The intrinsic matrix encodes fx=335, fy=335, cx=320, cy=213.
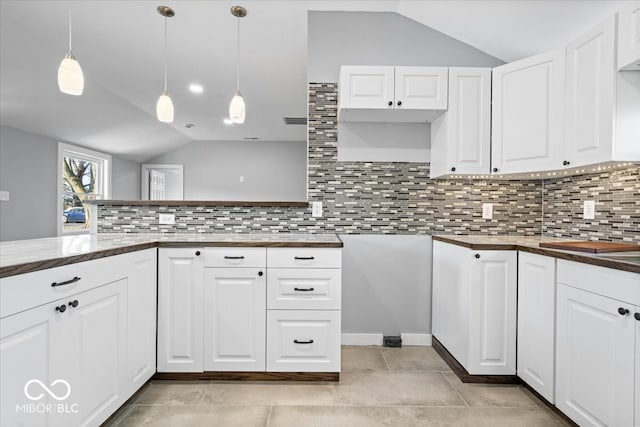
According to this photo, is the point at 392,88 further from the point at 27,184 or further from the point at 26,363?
the point at 27,184

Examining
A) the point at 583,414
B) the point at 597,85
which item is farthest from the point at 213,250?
the point at 597,85

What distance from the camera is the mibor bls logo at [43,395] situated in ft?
3.51

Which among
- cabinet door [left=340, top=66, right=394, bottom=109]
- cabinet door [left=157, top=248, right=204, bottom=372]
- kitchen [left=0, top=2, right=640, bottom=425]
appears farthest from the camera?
cabinet door [left=340, top=66, right=394, bottom=109]

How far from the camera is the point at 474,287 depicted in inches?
78.5

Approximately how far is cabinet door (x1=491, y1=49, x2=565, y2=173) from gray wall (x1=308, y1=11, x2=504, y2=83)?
0.50 meters

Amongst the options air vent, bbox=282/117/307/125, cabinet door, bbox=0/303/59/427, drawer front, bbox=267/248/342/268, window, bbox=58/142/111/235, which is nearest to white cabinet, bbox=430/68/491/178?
drawer front, bbox=267/248/342/268

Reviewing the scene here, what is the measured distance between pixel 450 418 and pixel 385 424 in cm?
34

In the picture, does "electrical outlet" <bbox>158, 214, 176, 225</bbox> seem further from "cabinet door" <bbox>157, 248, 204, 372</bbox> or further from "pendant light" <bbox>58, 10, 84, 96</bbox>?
"pendant light" <bbox>58, 10, 84, 96</bbox>

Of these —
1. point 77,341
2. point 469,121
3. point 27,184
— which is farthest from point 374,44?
point 27,184

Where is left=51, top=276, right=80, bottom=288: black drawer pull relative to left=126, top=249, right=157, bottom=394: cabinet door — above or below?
above

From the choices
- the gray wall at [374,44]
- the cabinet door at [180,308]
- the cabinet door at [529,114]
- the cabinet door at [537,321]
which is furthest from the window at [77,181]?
the cabinet door at [537,321]

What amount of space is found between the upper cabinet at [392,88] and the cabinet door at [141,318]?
159cm

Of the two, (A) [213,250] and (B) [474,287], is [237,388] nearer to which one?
(A) [213,250]

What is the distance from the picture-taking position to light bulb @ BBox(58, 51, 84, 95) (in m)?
1.66
